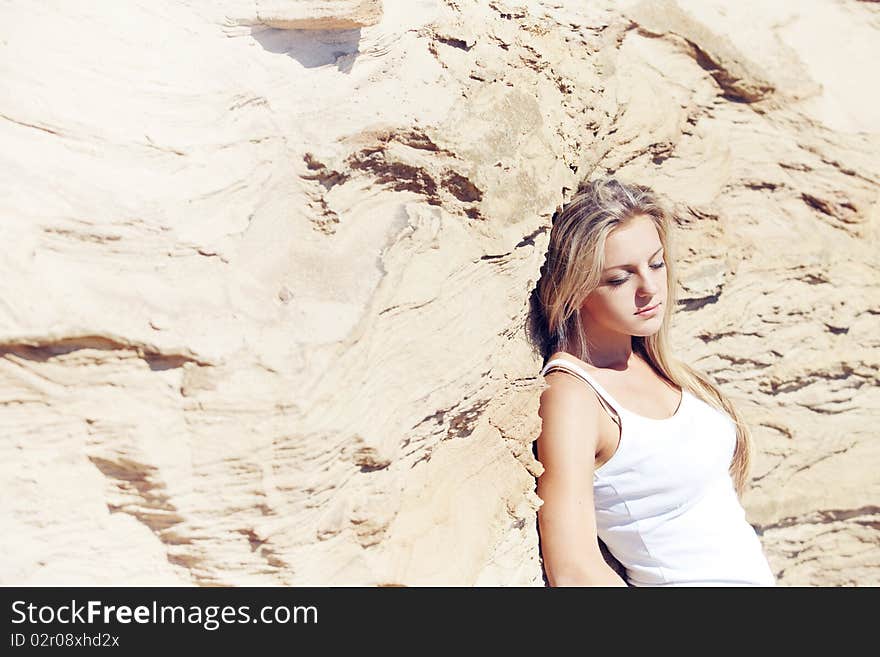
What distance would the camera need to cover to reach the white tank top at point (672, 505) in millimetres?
2639

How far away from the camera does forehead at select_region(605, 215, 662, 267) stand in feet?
8.56

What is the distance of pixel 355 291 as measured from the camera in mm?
1988

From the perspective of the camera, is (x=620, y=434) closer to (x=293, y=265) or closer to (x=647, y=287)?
(x=647, y=287)

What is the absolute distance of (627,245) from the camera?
261 centimetres

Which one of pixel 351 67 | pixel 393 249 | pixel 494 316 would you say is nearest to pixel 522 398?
pixel 494 316

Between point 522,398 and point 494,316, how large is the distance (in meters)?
0.25

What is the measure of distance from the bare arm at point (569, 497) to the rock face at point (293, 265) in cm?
8

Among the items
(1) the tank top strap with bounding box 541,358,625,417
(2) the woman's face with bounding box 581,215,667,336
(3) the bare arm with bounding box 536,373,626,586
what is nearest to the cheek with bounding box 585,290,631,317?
(2) the woman's face with bounding box 581,215,667,336

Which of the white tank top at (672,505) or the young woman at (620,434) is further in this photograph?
the white tank top at (672,505)

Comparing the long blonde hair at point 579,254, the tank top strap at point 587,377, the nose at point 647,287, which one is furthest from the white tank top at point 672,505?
the nose at point 647,287

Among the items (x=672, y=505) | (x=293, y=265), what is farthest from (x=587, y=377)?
(x=293, y=265)

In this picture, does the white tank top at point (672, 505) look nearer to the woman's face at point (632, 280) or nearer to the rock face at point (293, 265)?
the woman's face at point (632, 280)

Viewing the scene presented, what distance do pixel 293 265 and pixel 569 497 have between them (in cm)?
102

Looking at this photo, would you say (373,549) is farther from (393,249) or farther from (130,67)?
(130,67)
